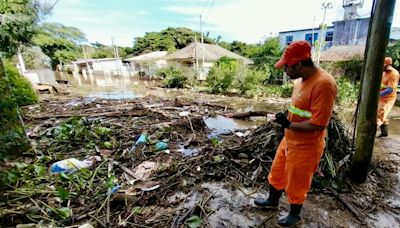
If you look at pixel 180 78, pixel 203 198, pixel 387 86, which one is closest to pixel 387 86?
pixel 387 86

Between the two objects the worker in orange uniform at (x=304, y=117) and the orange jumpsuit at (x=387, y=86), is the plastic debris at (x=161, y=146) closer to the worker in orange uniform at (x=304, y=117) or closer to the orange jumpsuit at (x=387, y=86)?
the worker in orange uniform at (x=304, y=117)

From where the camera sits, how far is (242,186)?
3.34 meters

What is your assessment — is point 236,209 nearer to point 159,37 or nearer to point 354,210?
point 354,210

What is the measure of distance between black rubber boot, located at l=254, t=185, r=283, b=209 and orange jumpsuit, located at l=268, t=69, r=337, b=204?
36cm

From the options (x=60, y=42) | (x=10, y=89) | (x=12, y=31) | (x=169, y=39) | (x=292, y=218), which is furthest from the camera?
(x=169, y=39)

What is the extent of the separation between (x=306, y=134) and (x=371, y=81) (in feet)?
5.03

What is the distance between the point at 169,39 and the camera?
39.2 metres

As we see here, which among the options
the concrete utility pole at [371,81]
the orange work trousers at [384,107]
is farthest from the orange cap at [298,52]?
the orange work trousers at [384,107]

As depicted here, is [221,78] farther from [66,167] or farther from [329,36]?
[329,36]

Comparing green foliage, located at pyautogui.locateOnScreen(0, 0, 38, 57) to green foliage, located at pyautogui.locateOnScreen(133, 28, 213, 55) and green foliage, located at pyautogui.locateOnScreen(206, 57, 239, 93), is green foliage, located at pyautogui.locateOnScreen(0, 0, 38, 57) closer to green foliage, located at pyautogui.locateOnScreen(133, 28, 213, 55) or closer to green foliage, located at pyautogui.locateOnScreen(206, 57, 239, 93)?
green foliage, located at pyautogui.locateOnScreen(206, 57, 239, 93)

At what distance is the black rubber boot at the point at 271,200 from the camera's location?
265 centimetres

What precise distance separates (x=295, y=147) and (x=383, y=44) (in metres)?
1.86

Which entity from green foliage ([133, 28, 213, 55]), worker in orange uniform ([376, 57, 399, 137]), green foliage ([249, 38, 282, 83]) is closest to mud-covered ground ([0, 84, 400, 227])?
worker in orange uniform ([376, 57, 399, 137])

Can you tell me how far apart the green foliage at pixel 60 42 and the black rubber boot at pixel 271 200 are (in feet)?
113
